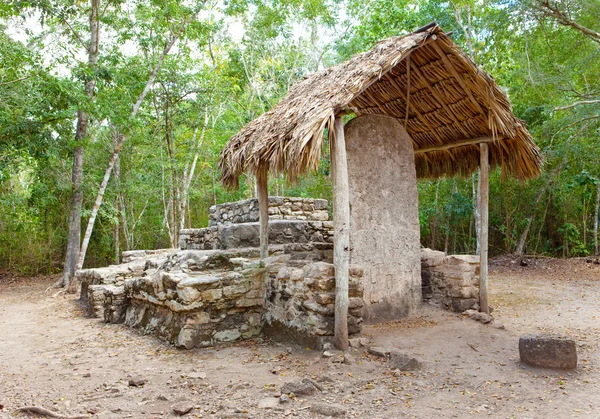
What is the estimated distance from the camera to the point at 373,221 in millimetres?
5973

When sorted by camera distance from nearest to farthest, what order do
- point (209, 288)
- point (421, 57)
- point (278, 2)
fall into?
1. point (209, 288)
2. point (421, 57)
3. point (278, 2)

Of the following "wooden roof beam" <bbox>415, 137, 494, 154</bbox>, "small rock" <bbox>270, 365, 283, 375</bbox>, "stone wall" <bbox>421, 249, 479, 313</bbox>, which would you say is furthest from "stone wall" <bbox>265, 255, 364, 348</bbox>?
"wooden roof beam" <bbox>415, 137, 494, 154</bbox>

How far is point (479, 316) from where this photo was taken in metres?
5.85

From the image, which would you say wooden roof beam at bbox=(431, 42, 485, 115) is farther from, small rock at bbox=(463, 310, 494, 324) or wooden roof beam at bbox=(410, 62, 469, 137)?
small rock at bbox=(463, 310, 494, 324)

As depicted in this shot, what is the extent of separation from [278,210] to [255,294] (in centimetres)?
342

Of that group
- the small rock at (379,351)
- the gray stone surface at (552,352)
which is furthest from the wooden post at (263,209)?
the gray stone surface at (552,352)

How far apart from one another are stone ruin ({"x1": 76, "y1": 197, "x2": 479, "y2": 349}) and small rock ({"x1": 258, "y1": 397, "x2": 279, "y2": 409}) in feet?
3.86

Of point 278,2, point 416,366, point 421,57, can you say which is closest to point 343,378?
point 416,366

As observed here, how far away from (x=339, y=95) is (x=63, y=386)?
3908 mm

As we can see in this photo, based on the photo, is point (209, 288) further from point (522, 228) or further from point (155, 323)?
point (522, 228)

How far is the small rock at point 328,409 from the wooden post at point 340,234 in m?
1.19

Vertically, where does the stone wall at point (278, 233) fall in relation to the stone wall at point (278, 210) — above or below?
below

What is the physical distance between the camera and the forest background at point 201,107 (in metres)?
10.0

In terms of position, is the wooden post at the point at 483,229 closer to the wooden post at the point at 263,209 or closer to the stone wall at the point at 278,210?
the wooden post at the point at 263,209
